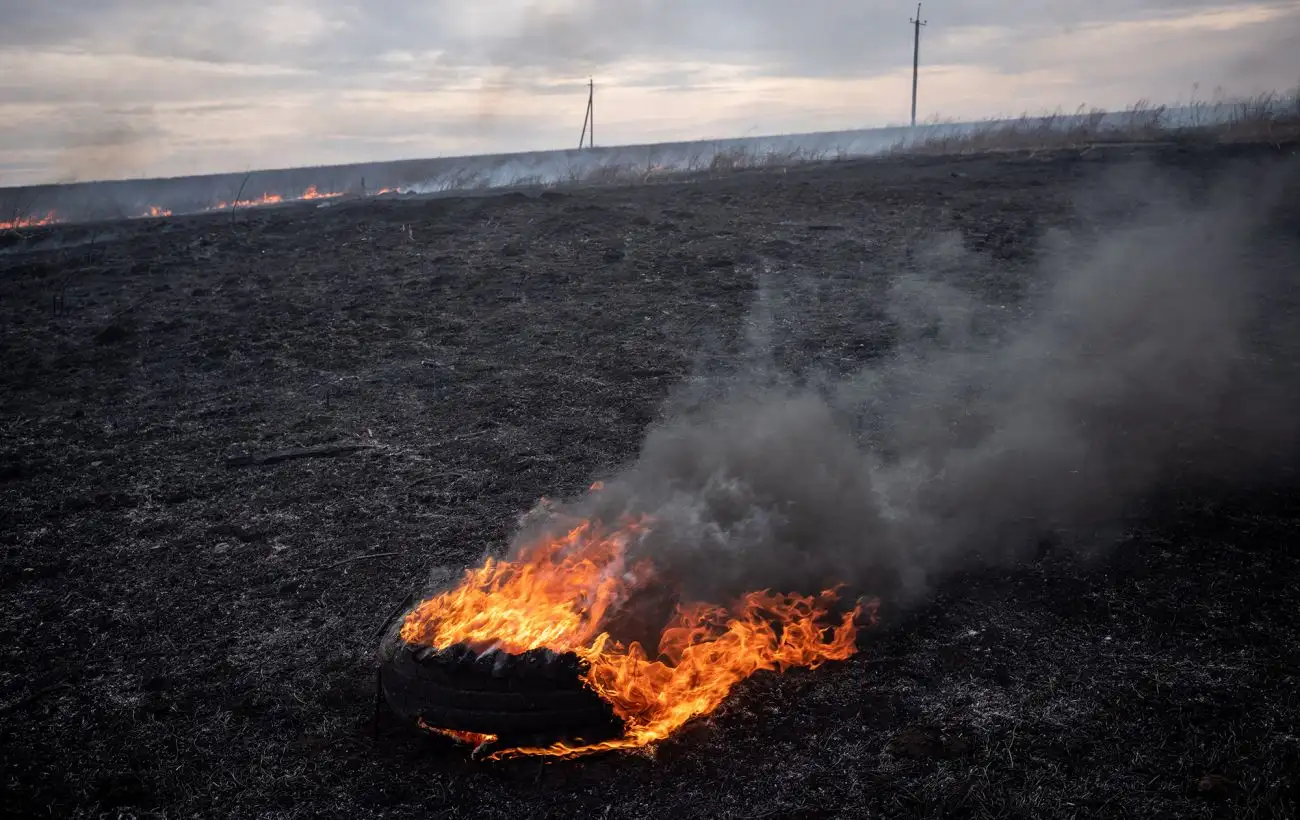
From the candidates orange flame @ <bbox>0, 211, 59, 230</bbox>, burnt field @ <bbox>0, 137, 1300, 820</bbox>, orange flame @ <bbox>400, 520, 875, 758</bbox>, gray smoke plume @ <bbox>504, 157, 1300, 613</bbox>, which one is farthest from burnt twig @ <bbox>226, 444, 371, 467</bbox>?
orange flame @ <bbox>0, 211, 59, 230</bbox>

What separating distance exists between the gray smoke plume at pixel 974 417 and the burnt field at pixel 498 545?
18 centimetres

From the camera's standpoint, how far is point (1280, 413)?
6.89 m

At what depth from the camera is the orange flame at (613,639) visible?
3.86 meters

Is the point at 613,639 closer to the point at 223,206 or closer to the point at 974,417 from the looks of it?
the point at 974,417

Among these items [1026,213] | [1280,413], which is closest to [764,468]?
[1280,413]

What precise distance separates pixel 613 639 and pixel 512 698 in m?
0.61

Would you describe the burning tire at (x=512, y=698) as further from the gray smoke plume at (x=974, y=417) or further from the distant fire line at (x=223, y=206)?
the distant fire line at (x=223, y=206)

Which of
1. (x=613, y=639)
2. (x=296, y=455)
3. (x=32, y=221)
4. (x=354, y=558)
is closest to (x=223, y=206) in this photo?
(x=32, y=221)

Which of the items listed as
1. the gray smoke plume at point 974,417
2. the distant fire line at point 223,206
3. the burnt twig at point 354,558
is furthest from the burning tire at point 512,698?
the distant fire line at point 223,206

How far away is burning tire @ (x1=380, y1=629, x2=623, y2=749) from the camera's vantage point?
3.71 meters

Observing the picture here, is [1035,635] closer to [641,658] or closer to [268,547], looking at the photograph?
[641,658]

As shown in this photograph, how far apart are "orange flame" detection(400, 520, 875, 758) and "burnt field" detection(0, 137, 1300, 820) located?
5.0 inches

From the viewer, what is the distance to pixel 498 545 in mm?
5758

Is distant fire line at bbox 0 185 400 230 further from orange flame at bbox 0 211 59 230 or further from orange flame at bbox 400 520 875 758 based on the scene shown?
orange flame at bbox 400 520 875 758
